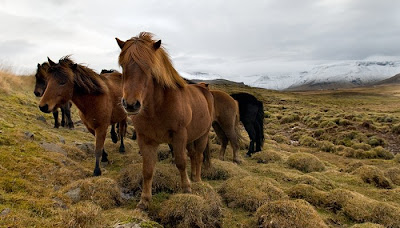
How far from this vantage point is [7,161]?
596 centimetres

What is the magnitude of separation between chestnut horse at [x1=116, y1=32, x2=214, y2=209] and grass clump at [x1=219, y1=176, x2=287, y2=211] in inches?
44.3

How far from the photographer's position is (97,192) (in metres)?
5.48

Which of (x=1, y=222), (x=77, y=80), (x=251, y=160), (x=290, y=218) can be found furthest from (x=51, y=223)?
(x=251, y=160)

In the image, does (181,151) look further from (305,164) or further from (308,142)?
(308,142)

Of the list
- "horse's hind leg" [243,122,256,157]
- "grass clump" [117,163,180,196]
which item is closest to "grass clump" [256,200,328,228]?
"grass clump" [117,163,180,196]

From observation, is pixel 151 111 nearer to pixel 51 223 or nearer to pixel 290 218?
pixel 51 223

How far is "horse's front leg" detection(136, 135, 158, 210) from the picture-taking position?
5520 mm

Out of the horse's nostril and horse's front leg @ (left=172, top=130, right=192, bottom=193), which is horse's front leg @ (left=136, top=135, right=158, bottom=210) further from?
the horse's nostril

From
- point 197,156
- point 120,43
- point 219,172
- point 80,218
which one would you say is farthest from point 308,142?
point 80,218

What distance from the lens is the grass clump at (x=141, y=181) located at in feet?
21.1

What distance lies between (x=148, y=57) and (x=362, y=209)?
18.6 feet

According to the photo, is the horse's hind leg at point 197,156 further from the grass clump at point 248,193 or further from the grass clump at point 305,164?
the grass clump at point 305,164

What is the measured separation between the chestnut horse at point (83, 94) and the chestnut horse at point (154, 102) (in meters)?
2.28

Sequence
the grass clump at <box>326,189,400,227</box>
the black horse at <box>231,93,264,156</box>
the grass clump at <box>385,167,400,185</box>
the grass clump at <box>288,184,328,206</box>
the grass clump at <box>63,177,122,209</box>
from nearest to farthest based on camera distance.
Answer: the grass clump at <box>63,177,122,209</box> < the grass clump at <box>326,189,400,227</box> < the grass clump at <box>288,184,328,206</box> < the grass clump at <box>385,167,400,185</box> < the black horse at <box>231,93,264,156</box>
